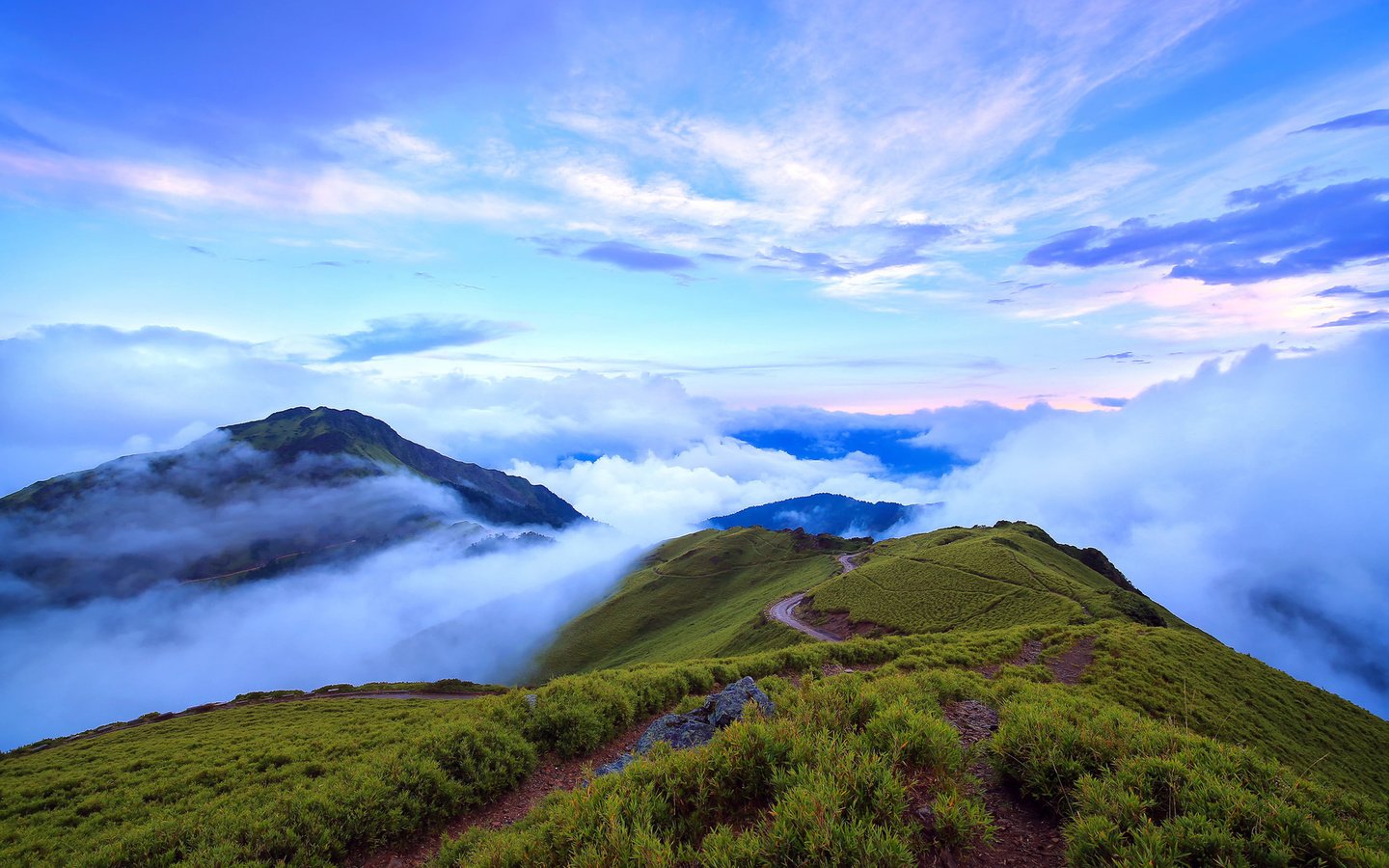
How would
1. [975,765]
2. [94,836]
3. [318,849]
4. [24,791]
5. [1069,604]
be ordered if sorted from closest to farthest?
[975,765], [318,849], [94,836], [24,791], [1069,604]

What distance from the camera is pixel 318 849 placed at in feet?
42.3

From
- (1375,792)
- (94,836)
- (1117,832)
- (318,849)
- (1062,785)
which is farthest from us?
(1375,792)

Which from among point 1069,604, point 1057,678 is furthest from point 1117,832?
point 1069,604

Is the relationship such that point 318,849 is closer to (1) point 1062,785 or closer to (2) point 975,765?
(2) point 975,765

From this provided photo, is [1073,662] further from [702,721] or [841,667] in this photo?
[702,721]

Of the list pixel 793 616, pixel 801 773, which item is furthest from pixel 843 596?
pixel 801 773

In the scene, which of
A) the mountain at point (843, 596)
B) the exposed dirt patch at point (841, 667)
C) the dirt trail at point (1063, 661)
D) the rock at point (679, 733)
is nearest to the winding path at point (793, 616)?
the mountain at point (843, 596)

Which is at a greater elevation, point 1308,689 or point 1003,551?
point 1308,689

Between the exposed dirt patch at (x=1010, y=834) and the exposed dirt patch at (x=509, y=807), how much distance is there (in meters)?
7.25

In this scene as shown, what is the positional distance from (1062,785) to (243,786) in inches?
1053

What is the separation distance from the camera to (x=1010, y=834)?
8.41 meters

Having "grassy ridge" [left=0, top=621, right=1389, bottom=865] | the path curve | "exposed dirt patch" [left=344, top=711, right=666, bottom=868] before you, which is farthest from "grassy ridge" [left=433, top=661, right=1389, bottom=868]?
the path curve

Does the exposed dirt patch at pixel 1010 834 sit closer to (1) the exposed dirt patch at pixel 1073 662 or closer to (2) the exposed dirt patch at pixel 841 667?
(2) the exposed dirt patch at pixel 841 667

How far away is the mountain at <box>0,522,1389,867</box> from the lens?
732 cm
